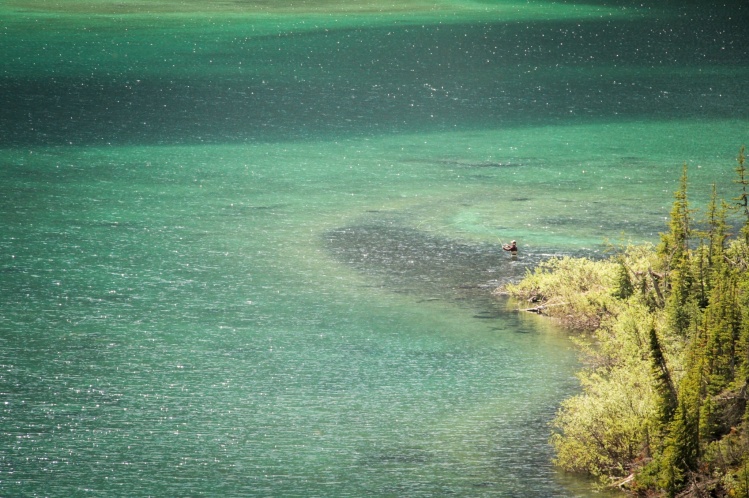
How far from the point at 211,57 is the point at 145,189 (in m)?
38.7

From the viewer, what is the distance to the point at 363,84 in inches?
3110

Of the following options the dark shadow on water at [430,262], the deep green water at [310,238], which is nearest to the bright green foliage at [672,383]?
the deep green water at [310,238]

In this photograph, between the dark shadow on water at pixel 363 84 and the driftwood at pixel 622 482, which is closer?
the driftwood at pixel 622 482

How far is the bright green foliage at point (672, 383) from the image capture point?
22.4m

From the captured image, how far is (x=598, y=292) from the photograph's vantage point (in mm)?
35031

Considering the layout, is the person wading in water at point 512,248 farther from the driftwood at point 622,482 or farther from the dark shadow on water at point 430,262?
the driftwood at point 622,482

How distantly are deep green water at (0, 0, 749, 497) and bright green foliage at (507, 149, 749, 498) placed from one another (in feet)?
3.44

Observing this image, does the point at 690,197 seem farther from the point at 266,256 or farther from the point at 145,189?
the point at 145,189

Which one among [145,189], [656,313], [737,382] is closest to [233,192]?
[145,189]

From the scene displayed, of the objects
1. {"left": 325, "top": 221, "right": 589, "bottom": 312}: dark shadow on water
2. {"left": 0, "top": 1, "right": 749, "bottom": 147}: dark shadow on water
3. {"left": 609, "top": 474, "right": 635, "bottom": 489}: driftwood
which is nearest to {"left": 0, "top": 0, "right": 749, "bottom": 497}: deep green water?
{"left": 325, "top": 221, "right": 589, "bottom": 312}: dark shadow on water

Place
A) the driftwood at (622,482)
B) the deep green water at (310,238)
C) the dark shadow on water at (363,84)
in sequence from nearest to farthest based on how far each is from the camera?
the driftwood at (622,482)
the deep green water at (310,238)
the dark shadow on water at (363,84)

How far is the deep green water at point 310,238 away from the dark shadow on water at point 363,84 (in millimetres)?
386

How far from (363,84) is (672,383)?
5727 cm

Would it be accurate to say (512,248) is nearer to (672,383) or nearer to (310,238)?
(310,238)
